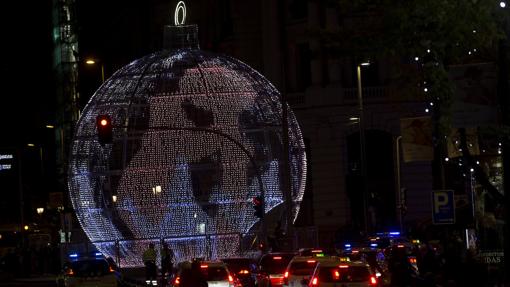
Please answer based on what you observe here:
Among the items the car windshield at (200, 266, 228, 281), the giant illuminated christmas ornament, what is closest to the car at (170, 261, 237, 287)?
the car windshield at (200, 266, 228, 281)

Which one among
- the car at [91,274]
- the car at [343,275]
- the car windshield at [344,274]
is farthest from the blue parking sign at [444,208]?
the car at [91,274]

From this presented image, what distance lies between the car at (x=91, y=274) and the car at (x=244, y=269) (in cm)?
321

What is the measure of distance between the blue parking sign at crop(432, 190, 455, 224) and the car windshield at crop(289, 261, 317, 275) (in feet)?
11.2

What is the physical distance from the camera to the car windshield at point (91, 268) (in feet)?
115

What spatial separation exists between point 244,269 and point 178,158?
33.8 feet

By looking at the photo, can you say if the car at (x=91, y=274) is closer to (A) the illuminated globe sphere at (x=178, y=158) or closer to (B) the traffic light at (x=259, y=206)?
(B) the traffic light at (x=259, y=206)

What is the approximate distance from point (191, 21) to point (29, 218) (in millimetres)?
33969

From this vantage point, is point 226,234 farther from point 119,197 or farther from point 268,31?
point 268,31

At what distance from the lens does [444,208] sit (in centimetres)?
2855

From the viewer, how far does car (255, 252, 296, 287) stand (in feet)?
109

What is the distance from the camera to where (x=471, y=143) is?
28844mm

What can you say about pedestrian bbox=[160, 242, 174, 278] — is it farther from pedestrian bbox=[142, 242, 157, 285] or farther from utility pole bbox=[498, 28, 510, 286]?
utility pole bbox=[498, 28, 510, 286]

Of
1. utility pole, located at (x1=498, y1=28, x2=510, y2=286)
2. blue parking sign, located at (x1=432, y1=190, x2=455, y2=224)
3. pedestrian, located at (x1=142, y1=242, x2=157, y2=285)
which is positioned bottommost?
pedestrian, located at (x1=142, y1=242, x2=157, y2=285)

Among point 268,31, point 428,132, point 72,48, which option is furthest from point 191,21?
point 428,132
